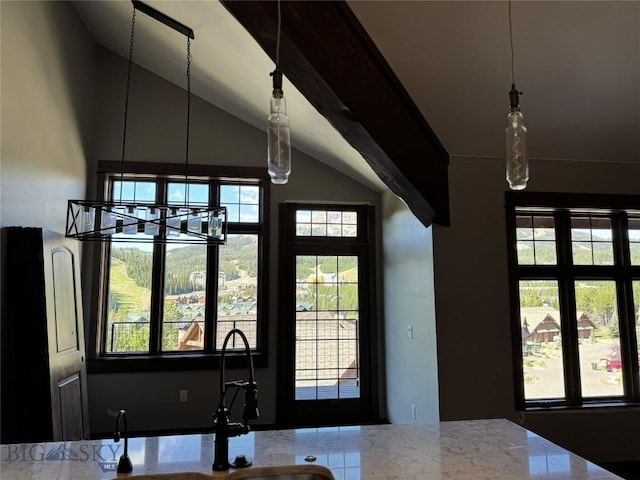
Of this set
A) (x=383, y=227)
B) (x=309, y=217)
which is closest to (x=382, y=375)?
(x=383, y=227)

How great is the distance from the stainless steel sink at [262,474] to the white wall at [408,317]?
82.4 inches

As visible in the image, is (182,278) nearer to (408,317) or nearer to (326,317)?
(326,317)

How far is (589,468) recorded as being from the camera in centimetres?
137

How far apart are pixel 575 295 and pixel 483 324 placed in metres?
1.00

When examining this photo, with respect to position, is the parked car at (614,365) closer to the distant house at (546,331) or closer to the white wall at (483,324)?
the white wall at (483,324)

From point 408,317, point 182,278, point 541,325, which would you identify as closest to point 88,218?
point 182,278

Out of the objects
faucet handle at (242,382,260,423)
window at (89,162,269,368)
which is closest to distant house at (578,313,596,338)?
window at (89,162,269,368)

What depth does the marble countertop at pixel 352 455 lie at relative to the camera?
1324mm

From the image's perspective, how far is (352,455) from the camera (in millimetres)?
1464

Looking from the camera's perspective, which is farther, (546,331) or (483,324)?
(546,331)

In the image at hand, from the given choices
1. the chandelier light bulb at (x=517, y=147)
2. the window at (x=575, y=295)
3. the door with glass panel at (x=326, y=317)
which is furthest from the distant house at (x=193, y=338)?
the chandelier light bulb at (x=517, y=147)

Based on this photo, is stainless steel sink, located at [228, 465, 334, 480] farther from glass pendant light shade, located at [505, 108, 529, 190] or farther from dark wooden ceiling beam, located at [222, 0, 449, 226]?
dark wooden ceiling beam, located at [222, 0, 449, 226]

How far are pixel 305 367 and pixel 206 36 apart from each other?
11.1 ft

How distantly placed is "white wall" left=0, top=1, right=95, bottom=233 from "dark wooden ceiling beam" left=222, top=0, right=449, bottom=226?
2.17 metres
